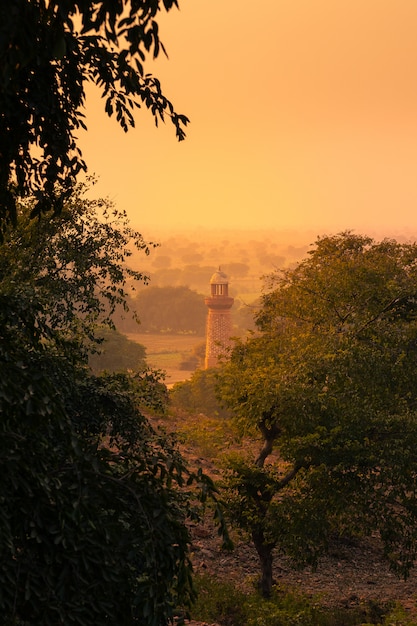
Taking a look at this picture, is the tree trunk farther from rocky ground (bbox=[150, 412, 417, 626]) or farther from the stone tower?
the stone tower

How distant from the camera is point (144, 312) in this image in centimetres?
13338

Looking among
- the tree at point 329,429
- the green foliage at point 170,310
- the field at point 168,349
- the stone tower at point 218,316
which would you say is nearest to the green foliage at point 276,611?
the tree at point 329,429

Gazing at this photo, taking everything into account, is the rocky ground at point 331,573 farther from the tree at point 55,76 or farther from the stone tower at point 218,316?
the stone tower at point 218,316

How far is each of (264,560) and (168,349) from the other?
345ft

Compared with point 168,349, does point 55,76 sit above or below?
above

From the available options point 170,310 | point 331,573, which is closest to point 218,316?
point 331,573

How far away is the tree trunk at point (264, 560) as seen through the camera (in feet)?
60.3

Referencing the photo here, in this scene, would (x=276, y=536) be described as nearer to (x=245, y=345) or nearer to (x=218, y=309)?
(x=245, y=345)

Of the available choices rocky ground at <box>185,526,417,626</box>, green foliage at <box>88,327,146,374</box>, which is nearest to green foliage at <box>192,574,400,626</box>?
rocky ground at <box>185,526,417,626</box>

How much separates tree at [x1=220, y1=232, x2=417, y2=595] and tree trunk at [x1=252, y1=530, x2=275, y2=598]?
25mm

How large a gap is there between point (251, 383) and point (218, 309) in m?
54.2

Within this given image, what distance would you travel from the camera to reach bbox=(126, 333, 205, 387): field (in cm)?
10656

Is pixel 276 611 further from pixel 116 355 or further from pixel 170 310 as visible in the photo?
pixel 170 310

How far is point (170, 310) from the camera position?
5251 inches
